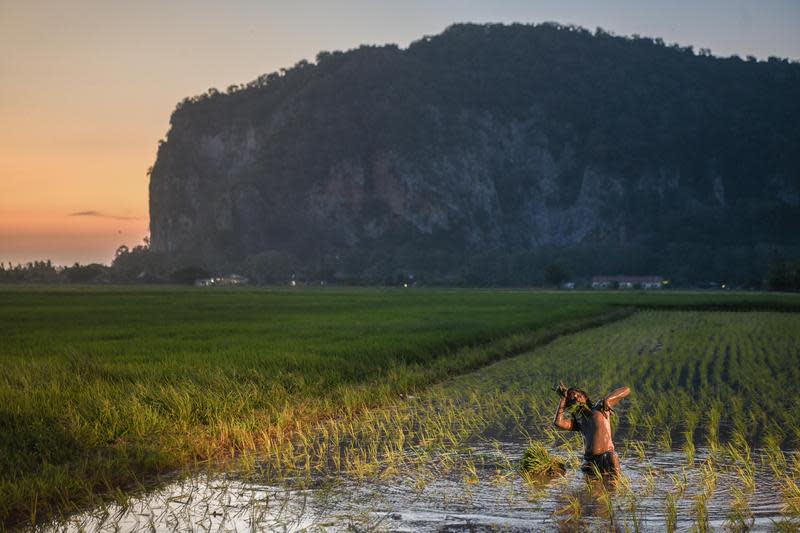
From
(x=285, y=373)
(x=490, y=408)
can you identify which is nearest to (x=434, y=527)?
(x=490, y=408)

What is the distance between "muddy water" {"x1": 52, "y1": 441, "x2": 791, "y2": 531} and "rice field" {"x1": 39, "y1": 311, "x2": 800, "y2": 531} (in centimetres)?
2

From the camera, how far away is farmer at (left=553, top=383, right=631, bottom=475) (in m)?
8.98

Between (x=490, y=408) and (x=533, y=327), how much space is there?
21.1m

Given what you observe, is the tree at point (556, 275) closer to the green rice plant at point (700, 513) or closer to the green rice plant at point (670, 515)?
the green rice plant at point (700, 513)

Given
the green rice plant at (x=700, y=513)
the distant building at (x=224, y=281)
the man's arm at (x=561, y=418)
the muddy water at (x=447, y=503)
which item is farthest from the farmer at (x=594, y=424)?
the distant building at (x=224, y=281)

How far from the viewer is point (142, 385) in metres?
13.2

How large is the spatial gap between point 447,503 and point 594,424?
190 cm

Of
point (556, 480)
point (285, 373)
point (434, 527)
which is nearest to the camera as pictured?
A: point (434, 527)

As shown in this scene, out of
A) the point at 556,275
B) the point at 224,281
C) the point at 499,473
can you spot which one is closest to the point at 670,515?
the point at 499,473

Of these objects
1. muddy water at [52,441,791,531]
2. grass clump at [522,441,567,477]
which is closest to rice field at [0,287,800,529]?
muddy water at [52,441,791,531]

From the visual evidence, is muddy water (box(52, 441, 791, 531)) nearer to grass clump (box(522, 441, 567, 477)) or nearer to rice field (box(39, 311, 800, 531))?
rice field (box(39, 311, 800, 531))

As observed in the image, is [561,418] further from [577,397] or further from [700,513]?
[700,513]

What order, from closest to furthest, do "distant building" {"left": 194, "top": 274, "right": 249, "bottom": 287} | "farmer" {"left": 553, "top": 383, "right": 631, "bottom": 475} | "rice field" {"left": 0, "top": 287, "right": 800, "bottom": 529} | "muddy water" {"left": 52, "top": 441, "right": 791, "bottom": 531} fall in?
"muddy water" {"left": 52, "top": 441, "right": 791, "bottom": 531}
"farmer" {"left": 553, "top": 383, "right": 631, "bottom": 475}
"rice field" {"left": 0, "top": 287, "right": 800, "bottom": 529}
"distant building" {"left": 194, "top": 274, "right": 249, "bottom": 287}

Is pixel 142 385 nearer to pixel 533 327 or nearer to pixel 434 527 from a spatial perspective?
pixel 434 527
